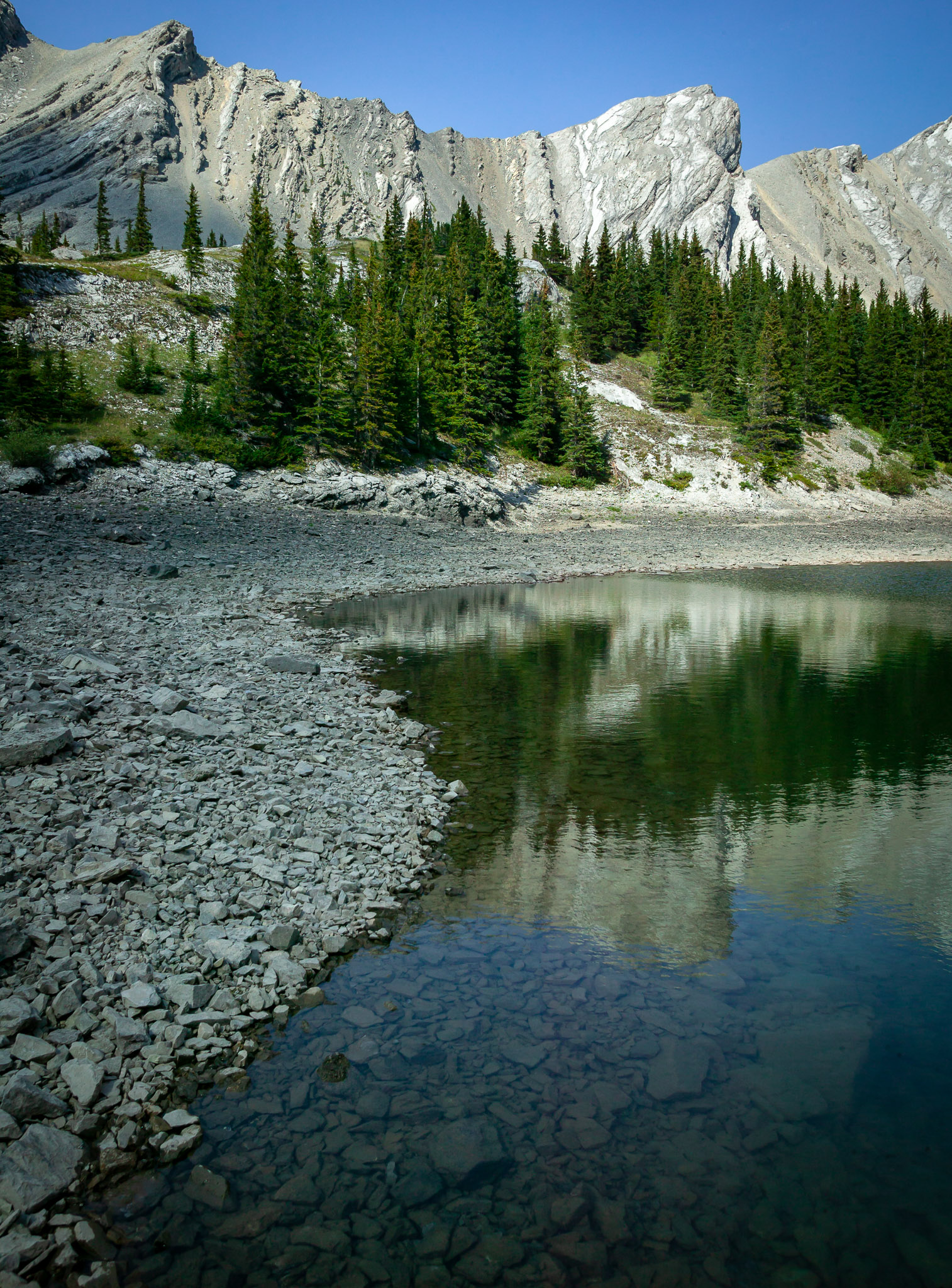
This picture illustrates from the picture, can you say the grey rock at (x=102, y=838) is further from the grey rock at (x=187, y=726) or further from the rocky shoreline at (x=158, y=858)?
the grey rock at (x=187, y=726)

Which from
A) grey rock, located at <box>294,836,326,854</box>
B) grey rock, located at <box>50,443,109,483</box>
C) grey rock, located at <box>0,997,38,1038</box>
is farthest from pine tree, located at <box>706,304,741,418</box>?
grey rock, located at <box>0,997,38,1038</box>

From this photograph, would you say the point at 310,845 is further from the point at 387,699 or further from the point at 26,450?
the point at 26,450

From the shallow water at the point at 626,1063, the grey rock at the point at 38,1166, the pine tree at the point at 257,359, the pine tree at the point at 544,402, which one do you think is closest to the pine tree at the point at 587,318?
the pine tree at the point at 544,402

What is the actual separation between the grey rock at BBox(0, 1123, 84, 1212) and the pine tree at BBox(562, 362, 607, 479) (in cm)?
6558

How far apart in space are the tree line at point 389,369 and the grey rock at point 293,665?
3421 centimetres

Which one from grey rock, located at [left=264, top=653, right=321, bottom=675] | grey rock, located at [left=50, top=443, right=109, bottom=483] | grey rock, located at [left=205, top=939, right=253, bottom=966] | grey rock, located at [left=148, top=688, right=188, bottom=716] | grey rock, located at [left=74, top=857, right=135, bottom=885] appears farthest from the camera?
grey rock, located at [left=50, top=443, right=109, bottom=483]

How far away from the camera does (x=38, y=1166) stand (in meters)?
4.51

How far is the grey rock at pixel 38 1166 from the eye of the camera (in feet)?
14.2

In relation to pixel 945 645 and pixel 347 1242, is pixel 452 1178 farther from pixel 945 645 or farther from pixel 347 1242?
pixel 945 645

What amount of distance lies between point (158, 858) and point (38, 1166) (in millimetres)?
3433

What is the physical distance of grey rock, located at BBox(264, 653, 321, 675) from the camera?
16.1 meters

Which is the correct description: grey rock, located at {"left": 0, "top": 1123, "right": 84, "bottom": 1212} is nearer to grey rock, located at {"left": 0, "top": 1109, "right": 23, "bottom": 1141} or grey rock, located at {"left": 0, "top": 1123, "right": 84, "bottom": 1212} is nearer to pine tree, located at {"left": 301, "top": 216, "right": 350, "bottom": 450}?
grey rock, located at {"left": 0, "top": 1109, "right": 23, "bottom": 1141}

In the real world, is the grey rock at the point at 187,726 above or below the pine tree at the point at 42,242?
below

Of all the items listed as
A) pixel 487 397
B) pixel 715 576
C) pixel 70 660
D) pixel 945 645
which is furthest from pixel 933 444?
pixel 70 660
